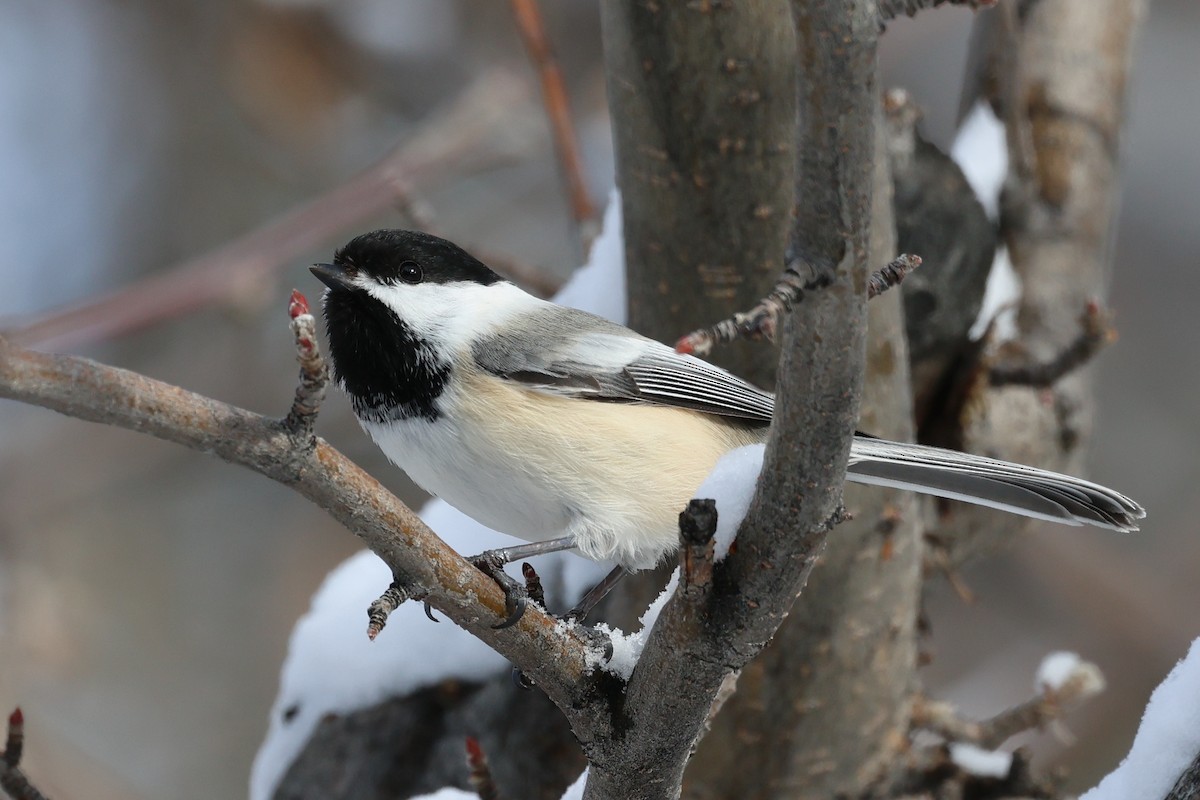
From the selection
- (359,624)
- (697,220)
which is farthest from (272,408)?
(697,220)

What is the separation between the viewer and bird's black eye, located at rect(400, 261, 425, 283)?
1.75 meters

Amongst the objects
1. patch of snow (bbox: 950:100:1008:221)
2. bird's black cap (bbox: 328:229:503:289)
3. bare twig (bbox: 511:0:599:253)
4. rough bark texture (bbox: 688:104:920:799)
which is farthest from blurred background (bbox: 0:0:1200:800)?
bird's black cap (bbox: 328:229:503:289)

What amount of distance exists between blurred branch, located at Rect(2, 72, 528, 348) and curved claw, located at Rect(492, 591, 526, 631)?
0.87m

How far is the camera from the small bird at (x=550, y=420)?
1585 millimetres

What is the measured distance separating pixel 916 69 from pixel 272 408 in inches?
140

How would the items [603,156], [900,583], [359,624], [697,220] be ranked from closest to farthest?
[697,220], [900,583], [359,624], [603,156]

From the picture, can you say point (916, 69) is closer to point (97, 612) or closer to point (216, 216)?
point (216, 216)

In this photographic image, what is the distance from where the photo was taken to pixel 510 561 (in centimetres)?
152

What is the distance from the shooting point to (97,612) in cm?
489

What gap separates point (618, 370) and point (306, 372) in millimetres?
841

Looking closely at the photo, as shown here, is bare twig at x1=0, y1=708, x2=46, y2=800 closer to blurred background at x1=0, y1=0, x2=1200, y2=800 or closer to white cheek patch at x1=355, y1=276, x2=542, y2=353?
white cheek patch at x1=355, y1=276, x2=542, y2=353

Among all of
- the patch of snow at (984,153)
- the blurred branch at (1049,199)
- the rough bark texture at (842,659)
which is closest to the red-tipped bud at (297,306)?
the rough bark texture at (842,659)

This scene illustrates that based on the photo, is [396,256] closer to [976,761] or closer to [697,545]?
[697,545]

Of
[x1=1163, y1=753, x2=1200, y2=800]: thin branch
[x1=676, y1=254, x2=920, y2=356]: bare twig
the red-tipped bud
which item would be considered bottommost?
[x1=1163, y1=753, x2=1200, y2=800]: thin branch
